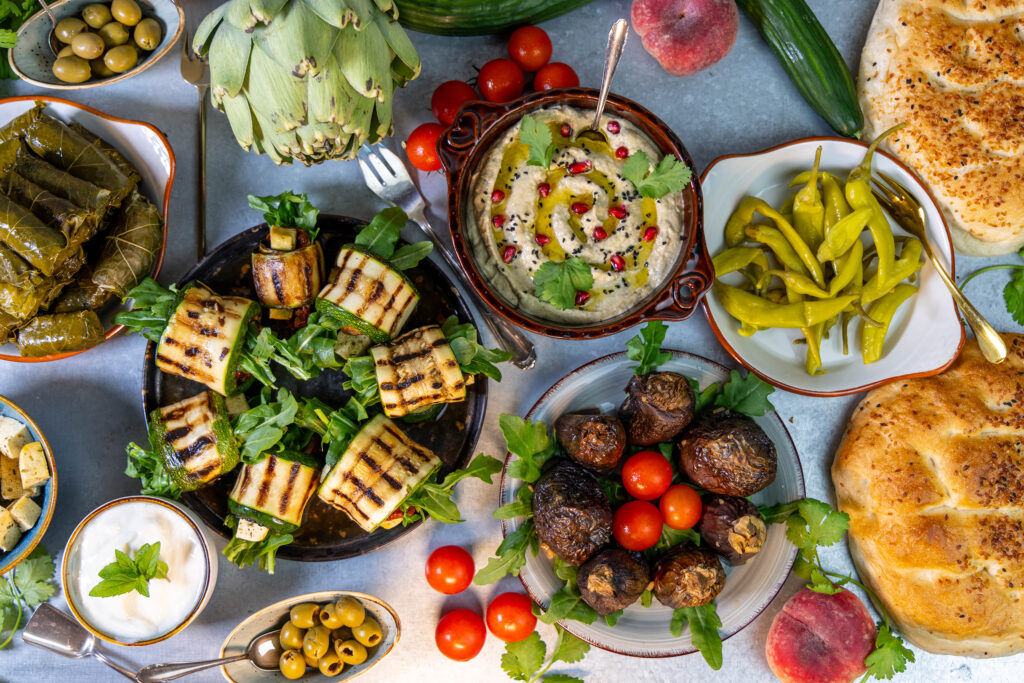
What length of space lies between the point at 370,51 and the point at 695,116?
4.44ft

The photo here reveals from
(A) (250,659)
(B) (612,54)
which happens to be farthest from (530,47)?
(A) (250,659)

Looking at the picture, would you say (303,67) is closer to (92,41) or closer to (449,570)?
(92,41)

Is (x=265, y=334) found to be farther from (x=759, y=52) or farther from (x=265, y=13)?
(x=759, y=52)

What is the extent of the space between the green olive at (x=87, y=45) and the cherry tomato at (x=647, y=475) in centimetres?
247

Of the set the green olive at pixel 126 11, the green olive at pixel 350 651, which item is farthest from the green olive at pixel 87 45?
the green olive at pixel 350 651

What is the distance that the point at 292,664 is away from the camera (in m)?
2.64

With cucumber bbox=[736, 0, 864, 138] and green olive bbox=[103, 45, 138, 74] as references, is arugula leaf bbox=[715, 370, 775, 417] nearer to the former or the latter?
cucumber bbox=[736, 0, 864, 138]

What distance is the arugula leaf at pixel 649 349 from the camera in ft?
8.51

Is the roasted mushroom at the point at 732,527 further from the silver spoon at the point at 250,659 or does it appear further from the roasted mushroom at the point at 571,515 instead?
the silver spoon at the point at 250,659

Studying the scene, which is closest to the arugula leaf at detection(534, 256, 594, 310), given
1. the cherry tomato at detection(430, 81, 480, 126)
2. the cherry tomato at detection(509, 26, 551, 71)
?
the cherry tomato at detection(430, 81, 480, 126)

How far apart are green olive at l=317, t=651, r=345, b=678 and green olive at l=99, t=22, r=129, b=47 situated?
2425 millimetres

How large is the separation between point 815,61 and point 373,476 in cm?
228

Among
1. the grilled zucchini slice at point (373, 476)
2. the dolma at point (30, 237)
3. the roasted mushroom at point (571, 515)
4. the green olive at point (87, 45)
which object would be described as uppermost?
the green olive at point (87, 45)

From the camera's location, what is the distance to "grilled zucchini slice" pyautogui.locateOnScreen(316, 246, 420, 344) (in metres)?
2.38
